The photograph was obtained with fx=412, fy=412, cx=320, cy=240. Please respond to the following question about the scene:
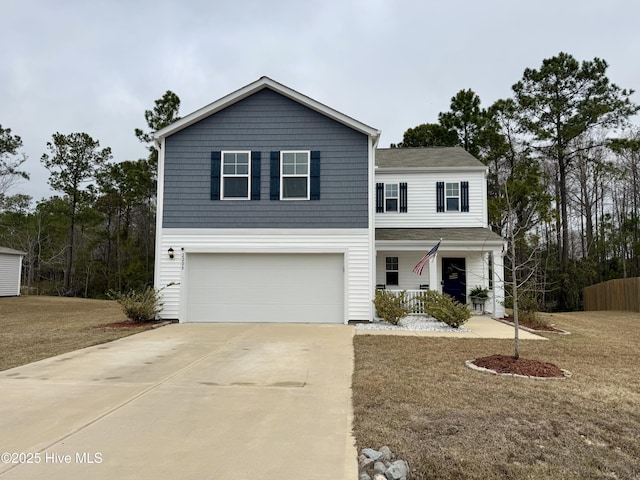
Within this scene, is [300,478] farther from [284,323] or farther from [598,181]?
[598,181]

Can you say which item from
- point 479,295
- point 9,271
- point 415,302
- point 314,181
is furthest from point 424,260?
point 9,271

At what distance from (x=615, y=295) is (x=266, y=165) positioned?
717 inches

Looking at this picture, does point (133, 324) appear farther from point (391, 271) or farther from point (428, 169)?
point (428, 169)

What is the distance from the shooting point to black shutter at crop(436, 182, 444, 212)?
16.7m

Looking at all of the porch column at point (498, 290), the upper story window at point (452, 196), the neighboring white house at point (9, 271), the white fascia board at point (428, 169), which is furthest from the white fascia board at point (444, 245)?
the neighboring white house at point (9, 271)

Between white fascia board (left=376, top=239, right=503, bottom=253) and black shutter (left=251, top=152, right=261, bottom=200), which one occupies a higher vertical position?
black shutter (left=251, top=152, right=261, bottom=200)

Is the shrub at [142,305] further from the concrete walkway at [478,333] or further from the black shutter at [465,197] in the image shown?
the black shutter at [465,197]

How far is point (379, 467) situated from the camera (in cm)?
332

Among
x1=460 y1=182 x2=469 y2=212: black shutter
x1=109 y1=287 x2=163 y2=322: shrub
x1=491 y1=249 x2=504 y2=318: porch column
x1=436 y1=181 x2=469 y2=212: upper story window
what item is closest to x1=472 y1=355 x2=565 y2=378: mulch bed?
x1=491 y1=249 x2=504 y2=318: porch column

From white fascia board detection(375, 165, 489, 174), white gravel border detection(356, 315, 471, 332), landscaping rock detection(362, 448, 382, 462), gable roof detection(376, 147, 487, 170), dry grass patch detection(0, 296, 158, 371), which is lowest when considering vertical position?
dry grass patch detection(0, 296, 158, 371)

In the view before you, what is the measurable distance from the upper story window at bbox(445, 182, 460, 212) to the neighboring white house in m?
25.2

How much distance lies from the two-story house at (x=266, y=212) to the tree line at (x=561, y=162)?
12177mm

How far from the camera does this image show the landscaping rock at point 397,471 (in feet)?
10.4

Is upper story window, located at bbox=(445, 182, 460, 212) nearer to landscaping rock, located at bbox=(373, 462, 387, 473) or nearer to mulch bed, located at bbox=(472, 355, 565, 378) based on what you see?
mulch bed, located at bbox=(472, 355, 565, 378)
